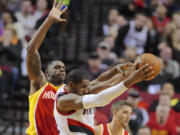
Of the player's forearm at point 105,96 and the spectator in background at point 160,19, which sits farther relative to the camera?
the spectator in background at point 160,19

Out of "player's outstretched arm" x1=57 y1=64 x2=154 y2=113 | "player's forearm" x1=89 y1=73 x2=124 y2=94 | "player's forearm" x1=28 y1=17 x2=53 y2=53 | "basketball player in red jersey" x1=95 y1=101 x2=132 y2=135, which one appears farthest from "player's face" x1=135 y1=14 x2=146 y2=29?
"player's outstretched arm" x1=57 y1=64 x2=154 y2=113

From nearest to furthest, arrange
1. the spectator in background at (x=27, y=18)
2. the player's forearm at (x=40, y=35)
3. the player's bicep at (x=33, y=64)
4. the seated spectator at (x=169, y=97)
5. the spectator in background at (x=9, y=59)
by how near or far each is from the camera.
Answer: the player's forearm at (x=40, y=35), the player's bicep at (x=33, y=64), the seated spectator at (x=169, y=97), the spectator in background at (x=9, y=59), the spectator in background at (x=27, y=18)

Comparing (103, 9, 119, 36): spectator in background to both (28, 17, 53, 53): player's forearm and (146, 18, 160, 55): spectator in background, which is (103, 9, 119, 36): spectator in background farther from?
(28, 17, 53, 53): player's forearm

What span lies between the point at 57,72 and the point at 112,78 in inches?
29.8

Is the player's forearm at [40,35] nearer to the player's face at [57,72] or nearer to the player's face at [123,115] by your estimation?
the player's face at [57,72]

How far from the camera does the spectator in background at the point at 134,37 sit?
11.4 meters

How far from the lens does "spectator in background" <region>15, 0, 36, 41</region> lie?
11.6 meters

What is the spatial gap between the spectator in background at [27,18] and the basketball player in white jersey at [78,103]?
19.9 feet

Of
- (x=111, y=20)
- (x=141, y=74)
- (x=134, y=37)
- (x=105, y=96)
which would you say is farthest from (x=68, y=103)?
(x=111, y=20)

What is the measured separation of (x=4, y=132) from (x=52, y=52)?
2238 millimetres

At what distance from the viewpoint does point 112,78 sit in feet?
20.8

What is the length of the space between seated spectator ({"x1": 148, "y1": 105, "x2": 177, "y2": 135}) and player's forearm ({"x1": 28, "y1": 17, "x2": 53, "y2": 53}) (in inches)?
152


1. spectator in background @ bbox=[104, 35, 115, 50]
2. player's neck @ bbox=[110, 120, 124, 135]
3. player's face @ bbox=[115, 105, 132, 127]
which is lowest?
player's neck @ bbox=[110, 120, 124, 135]

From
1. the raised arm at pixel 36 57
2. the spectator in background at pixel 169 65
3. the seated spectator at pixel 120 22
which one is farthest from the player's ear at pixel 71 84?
the seated spectator at pixel 120 22
